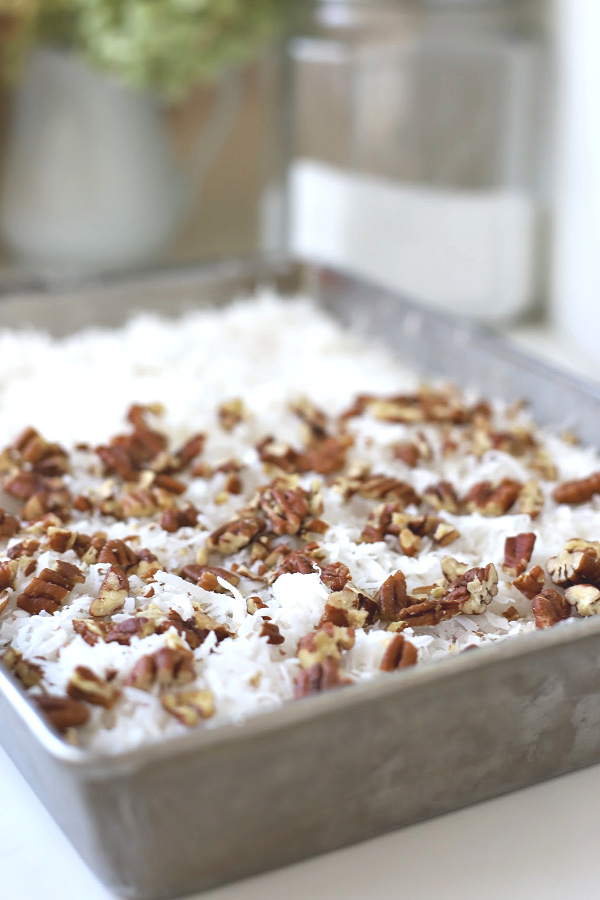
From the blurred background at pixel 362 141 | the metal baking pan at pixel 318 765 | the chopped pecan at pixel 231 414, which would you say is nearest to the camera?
the metal baking pan at pixel 318 765

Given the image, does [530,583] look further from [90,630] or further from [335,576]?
[90,630]

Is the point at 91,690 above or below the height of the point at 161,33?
below

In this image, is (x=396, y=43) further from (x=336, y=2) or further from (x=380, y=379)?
(x=380, y=379)

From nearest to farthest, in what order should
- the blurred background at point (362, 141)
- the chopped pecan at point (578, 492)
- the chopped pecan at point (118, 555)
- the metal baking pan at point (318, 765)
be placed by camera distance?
the metal baking pan at point (318, 765), the chopped pecan at point (118, 555), the chopped pecan at point (578, 492), the blurred background at point (362, 141)

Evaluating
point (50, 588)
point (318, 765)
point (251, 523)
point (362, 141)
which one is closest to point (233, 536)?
point (251, 523)

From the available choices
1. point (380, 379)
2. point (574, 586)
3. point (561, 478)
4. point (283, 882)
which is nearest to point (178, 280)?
point (380, 379)

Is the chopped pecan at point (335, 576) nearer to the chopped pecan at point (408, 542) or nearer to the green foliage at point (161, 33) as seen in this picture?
the chopped pecan at point (408, 542)

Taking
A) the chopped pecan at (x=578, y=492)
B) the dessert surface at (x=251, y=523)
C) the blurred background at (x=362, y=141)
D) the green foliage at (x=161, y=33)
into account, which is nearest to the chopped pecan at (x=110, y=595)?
the dessert surface at (x=251, y=523)
